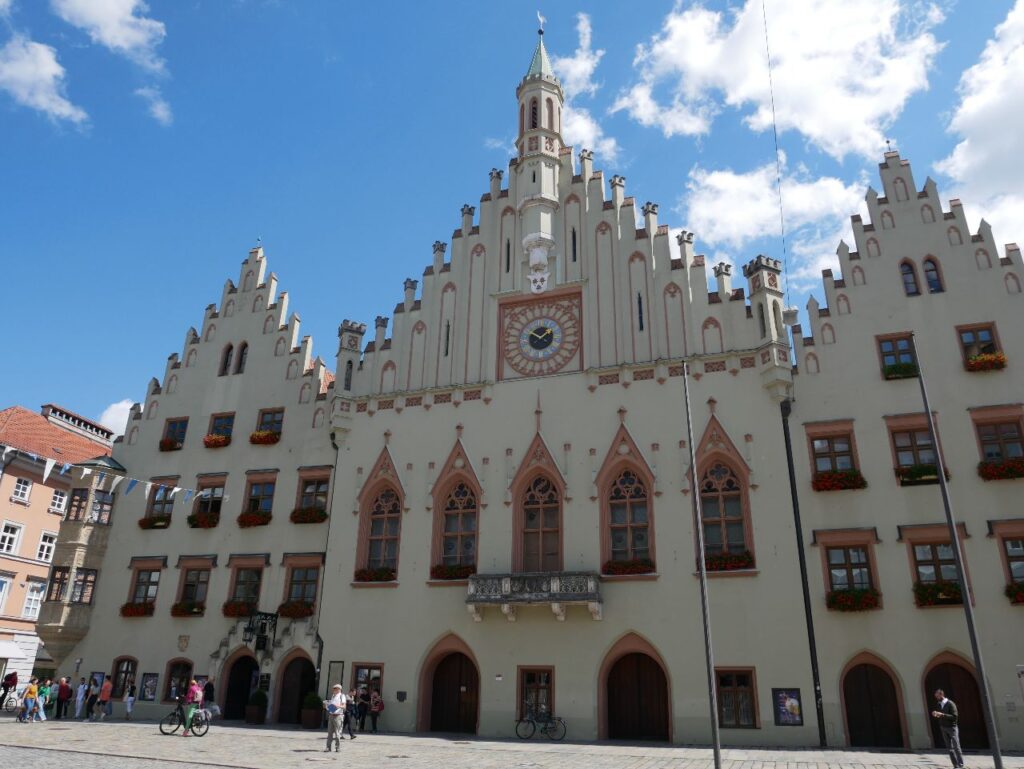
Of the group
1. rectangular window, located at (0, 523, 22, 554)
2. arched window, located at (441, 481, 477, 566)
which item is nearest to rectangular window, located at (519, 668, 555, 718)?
arched window, located at (441, 481, 477, 566)

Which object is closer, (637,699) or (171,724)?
(171,724)

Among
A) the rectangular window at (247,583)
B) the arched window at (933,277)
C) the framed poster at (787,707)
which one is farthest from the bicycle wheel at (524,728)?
the arched window at (933,277)

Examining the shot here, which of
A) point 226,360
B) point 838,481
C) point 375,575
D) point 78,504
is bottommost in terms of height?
point 375,575

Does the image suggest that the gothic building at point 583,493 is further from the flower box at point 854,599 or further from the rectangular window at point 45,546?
the rectangular window at point 45,546

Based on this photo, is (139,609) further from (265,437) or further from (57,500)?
(57,500)

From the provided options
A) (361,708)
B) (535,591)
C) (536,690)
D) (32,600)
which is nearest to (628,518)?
(535,591)

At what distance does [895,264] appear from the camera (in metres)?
28.5

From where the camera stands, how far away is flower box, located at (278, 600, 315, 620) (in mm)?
30312

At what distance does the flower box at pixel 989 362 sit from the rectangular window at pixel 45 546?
147 ft

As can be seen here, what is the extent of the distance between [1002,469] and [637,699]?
14.0m

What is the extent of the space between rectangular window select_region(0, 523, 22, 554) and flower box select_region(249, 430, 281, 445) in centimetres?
1702

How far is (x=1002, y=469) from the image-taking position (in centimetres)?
2442

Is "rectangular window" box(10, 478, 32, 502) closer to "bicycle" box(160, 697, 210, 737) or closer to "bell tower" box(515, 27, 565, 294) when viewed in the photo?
"bicycle" box(160, 697, 210, 737)

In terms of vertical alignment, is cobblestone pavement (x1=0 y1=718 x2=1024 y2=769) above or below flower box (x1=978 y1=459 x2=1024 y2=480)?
below
